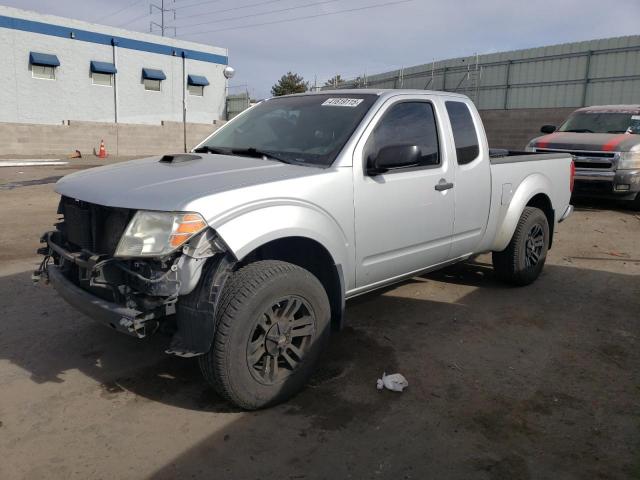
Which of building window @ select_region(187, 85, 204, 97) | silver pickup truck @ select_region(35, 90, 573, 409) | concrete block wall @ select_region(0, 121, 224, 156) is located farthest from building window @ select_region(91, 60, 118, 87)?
silver pickup truck @ select_region(35, 90, 573, 409)

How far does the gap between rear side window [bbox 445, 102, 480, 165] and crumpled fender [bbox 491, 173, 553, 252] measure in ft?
2.53

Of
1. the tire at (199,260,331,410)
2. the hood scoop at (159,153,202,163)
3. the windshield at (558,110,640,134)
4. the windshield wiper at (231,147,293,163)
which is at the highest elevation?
the windshield at (558,110,640,134)

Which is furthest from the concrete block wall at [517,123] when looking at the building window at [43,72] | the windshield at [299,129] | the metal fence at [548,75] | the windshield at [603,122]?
the building window at [43,72]

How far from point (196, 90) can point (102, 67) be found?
260 inches

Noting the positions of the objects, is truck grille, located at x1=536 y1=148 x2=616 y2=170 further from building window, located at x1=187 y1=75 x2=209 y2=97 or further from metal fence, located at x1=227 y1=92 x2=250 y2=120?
metal fence, located at x1=227 y1=92 x2=250 y2=120

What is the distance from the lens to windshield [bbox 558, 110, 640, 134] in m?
10.6

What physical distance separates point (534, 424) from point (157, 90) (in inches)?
1238

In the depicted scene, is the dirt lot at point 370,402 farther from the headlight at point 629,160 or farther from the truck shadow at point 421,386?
the headlight at point 629,160

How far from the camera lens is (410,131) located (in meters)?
4.11

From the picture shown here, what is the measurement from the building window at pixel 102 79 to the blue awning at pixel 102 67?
12.9 inches

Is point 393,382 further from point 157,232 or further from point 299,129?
point 299,129

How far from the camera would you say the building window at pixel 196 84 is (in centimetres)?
3241

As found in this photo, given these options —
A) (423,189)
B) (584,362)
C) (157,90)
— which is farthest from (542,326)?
(157,90)

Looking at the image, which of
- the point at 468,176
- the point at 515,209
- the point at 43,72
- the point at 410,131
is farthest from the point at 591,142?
the point at 43,72
